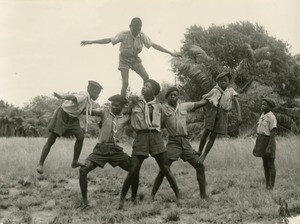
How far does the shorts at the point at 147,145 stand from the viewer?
223 inches

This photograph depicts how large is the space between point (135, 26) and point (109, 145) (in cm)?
211

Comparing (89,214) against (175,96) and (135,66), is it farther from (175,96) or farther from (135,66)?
(135,66)

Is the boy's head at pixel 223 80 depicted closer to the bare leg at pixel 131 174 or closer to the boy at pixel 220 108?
the boy at pixel 220 108

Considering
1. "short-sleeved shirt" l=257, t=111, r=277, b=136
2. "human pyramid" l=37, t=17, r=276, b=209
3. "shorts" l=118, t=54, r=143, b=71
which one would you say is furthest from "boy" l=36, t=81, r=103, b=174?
"short-sleeved shirt" l=257, t=111, r=277, b=136

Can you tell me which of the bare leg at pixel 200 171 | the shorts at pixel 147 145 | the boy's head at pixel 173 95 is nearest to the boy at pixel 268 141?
the bare leg at pixel 200 171

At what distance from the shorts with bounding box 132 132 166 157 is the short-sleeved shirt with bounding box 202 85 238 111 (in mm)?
1420

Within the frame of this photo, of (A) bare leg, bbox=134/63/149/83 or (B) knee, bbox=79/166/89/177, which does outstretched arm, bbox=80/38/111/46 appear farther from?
(B) knee, bbox=79/166/89/177

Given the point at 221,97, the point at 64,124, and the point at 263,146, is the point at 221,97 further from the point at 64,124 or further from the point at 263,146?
the point at 64,124

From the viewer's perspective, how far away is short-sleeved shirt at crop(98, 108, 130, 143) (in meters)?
5.83

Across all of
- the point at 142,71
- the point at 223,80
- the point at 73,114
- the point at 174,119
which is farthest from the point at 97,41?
the point at 223,80

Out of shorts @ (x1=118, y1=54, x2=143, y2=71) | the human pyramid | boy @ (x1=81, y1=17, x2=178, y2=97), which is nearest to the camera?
the human pyramid

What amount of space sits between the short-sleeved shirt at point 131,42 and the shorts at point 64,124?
4.56ft

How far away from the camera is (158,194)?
21.5 feet

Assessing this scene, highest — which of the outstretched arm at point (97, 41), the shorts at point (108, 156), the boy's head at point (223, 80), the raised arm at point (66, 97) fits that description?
the outstretched arm at point (97, 41)
